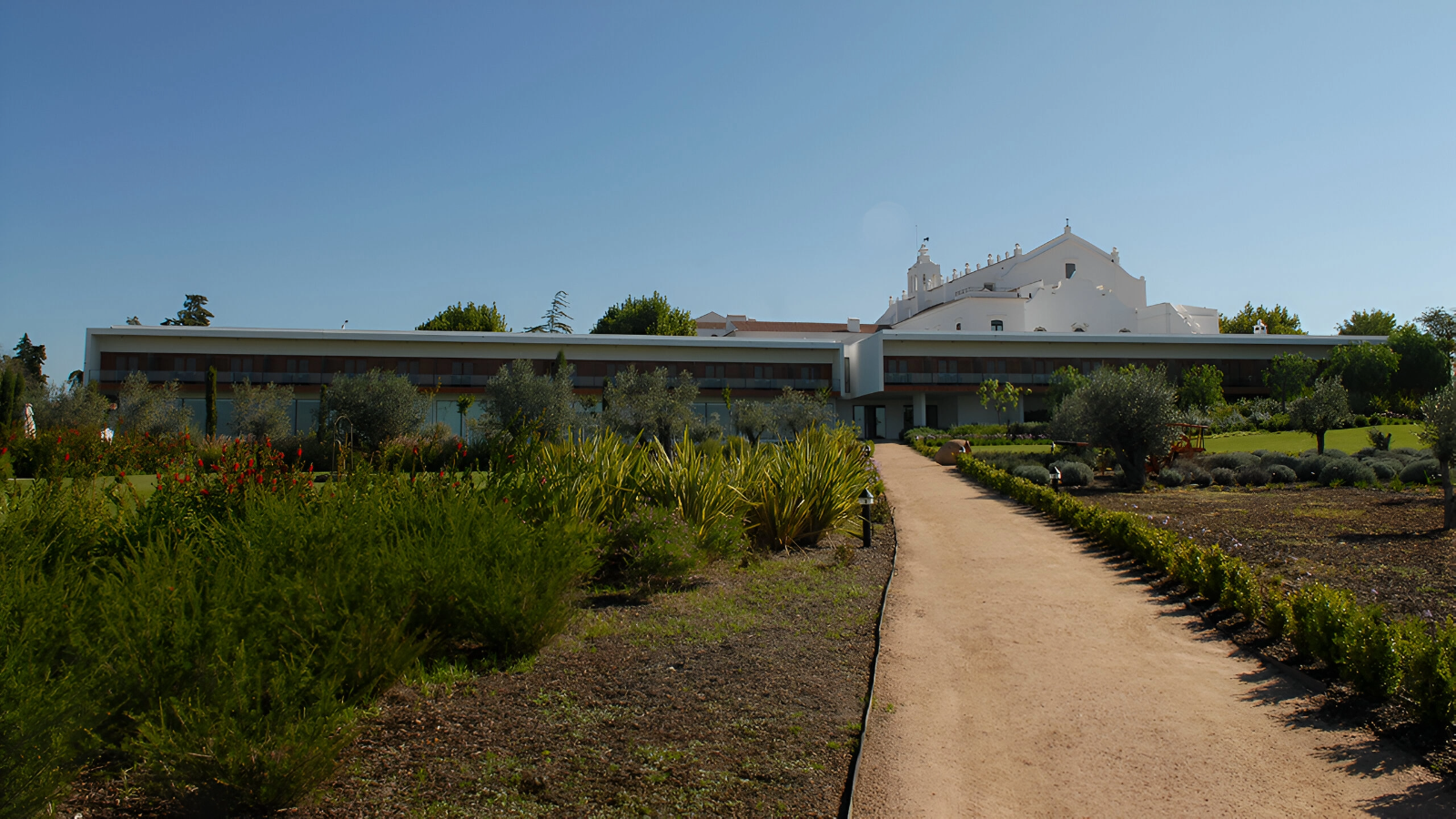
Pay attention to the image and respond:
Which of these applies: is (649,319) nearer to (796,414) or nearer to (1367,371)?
(796,414)

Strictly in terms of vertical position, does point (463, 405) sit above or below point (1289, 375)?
below

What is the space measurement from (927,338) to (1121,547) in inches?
1448

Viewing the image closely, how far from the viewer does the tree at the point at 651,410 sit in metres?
29.1

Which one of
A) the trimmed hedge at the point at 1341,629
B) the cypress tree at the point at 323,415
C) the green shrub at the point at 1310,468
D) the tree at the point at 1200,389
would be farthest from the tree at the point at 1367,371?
the cypress tree at the point at 323,415

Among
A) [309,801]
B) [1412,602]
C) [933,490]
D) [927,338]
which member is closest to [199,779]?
[309,801]

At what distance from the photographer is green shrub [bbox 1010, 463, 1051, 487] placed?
19.4 metres

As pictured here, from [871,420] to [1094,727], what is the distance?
4611 cm

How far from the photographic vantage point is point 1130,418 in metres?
18.9

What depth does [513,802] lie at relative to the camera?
3531 mm

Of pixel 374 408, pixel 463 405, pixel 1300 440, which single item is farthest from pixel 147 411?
pixel 1300 440

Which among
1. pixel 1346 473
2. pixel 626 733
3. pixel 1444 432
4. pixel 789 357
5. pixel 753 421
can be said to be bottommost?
pixel 626 733

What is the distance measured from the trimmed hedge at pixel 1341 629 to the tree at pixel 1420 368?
47536 mm

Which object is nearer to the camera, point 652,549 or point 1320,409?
point 652,549

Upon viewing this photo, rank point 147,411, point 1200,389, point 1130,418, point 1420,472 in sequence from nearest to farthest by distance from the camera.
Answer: point 1420,472
point 1130,418
point 147,411
point 1200,389
